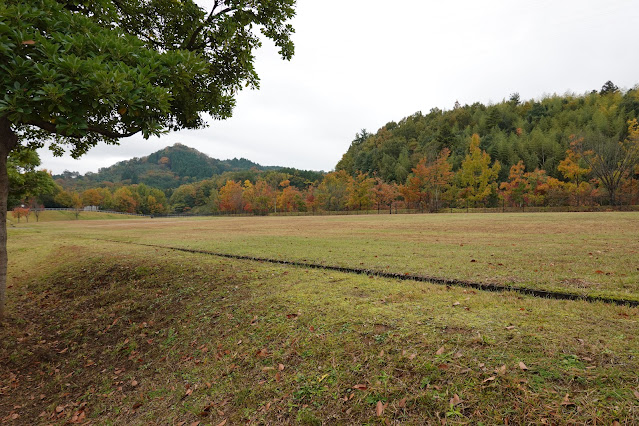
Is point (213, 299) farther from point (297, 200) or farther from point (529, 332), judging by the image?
point (297, 200)

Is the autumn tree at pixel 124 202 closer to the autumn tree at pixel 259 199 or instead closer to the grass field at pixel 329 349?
the autumn tree at pixel 259 199

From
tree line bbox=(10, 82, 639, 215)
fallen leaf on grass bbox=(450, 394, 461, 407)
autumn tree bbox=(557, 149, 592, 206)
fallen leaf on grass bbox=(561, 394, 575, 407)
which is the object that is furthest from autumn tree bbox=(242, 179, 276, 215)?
fallen leaf on grass bbox=(561, 394, 575, 407)

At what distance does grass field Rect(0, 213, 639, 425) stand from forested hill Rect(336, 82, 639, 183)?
251ft

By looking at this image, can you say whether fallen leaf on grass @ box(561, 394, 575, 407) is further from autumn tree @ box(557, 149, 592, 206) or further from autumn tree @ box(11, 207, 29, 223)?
autumn tree @ box(11, 207, 29, 223)

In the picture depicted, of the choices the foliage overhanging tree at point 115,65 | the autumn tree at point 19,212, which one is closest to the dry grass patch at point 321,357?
the foliage overhanging tree at point 115,65

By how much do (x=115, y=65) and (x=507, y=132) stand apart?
4595 inches

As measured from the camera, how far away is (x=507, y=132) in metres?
98.1

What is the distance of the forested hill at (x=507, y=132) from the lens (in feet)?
244

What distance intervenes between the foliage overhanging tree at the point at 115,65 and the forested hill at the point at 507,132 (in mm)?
75774

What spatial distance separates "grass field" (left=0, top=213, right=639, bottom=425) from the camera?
2844 mm

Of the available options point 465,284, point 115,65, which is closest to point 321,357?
point 465,284

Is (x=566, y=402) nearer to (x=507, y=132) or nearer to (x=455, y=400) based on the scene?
(x=455, y=400)

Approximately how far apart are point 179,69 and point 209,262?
241 inches

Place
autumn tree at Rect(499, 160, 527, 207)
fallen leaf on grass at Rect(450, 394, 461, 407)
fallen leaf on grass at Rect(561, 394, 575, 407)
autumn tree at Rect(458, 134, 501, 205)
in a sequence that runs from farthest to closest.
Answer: autumn tree at Rect(458, 134, 501, 205) → autumn tree at Rect(499, 160, 527, 207) → fallen leaf on grass at Rect(450, 394, 461, 407) → fallen leaf on grass at Rect(561, 394, 575, 407)
